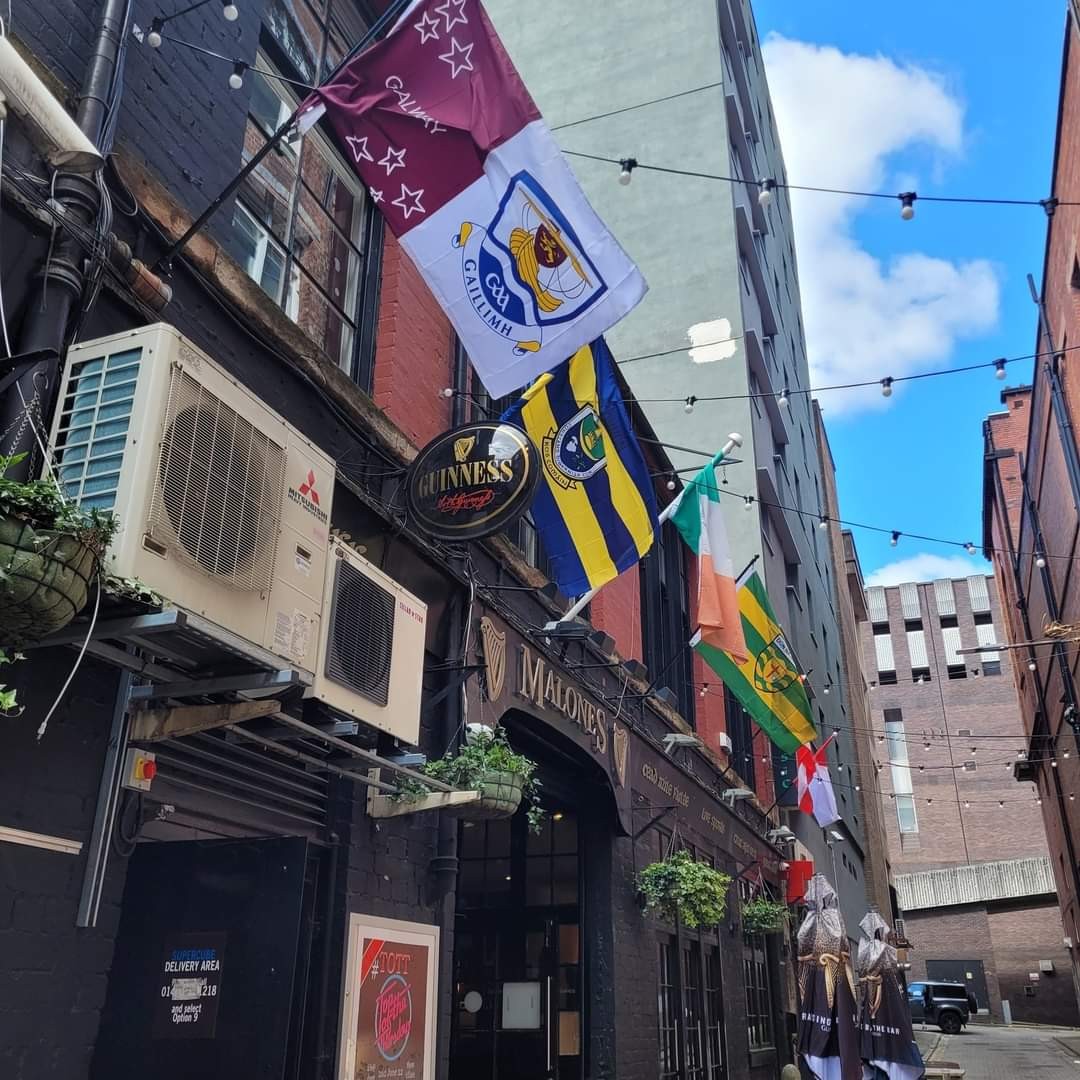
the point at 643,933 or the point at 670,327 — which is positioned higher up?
the point at 670,327

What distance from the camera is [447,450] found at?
285 inches

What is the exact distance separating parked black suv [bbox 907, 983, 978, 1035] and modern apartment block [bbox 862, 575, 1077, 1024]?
33.3 ft

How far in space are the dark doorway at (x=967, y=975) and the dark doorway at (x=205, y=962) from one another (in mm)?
51001

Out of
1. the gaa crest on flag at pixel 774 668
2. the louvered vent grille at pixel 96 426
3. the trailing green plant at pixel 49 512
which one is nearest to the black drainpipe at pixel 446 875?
the louvered vent grille at pixel 96 426

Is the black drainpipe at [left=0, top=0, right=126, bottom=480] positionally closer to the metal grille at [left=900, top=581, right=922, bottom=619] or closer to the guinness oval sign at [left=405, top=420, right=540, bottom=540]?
the guinness oval sign at [left=405, top=420, right=540, bottom=540]

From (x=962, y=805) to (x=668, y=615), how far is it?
49.7 meters

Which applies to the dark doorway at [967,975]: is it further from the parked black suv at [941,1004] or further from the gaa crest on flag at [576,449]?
the gaa crest on flag at [576,449]

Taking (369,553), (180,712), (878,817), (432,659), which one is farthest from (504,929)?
(878,817)

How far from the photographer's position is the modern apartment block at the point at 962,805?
47344mm

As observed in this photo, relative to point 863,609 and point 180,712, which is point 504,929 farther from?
point 863,609

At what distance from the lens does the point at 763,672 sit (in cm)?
1421

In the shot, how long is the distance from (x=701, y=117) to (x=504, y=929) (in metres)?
20.6

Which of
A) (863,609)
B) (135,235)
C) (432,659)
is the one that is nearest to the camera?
(135,235)

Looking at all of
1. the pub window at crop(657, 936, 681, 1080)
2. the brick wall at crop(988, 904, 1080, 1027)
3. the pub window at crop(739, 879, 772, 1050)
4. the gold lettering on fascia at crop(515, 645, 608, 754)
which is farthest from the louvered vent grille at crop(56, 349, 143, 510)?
the brick wall at crop(988, 904, 1080, 1027)
